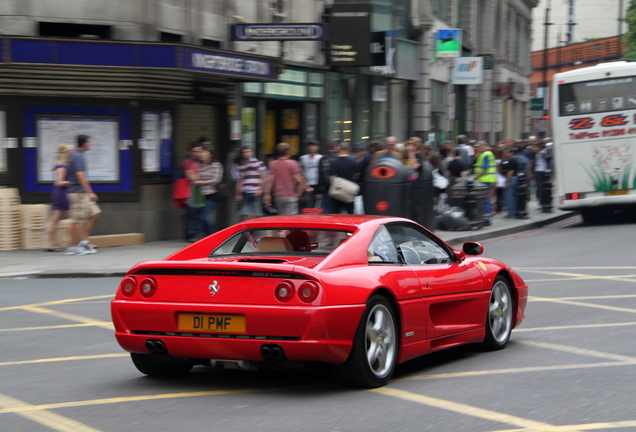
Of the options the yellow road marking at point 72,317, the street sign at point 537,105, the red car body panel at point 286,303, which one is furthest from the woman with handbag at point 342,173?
the street sign at point 537,105

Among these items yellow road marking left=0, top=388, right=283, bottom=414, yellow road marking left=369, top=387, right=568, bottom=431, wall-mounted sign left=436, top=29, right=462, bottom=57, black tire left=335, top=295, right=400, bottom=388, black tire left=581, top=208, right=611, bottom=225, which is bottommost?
black tire left=581, top=208, right=611, bottom=225

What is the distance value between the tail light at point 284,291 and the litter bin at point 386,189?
33.0 ft

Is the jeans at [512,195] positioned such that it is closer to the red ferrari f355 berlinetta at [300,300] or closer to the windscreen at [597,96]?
the windscreen at [597,96]

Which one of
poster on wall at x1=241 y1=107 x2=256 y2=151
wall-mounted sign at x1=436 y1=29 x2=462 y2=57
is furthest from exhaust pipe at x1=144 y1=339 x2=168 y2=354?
wall-mounted sign at x1=436 y1=29 x2=462 y2=57

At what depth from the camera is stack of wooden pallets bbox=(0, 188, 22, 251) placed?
1506 centimetres

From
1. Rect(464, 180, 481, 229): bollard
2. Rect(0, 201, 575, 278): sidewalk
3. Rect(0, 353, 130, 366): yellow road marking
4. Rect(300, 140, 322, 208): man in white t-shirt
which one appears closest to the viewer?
Rect(0, 353, 130, 366): yellow road marking

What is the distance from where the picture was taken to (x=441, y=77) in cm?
3341

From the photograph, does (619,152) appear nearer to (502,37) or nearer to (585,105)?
(585,105)

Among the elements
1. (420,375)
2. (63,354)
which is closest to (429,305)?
(420,375)

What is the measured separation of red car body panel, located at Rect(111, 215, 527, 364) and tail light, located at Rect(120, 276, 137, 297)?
28 millimetres

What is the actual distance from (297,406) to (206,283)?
0.98 m

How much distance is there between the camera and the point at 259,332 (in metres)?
5.36

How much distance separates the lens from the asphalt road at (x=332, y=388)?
4914mm

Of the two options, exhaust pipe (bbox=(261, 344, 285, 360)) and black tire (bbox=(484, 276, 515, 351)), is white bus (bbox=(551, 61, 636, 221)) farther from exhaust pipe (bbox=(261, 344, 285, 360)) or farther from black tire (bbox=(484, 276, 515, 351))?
exhaust pipe (bbox=(261, 344, 285, 360))
